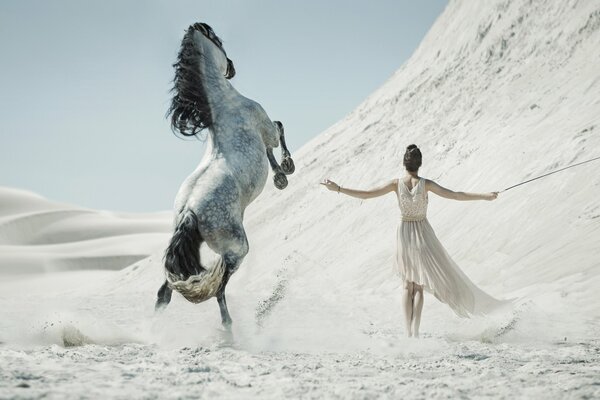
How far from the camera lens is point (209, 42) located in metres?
5.76

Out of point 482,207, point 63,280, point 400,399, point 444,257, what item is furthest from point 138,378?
point 63,280

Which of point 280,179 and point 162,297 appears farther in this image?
point 280,179

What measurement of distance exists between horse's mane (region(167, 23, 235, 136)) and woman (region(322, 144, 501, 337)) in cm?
186

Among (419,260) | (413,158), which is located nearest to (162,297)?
(419,260)

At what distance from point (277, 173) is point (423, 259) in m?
1.67

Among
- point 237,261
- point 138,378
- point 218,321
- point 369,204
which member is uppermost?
point 369,204

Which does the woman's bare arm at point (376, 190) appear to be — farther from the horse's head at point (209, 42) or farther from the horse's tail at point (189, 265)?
the horse's head at point (209, 42)

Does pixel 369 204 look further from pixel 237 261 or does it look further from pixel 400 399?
pixel 400 399

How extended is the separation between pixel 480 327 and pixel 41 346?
3604 millimetres

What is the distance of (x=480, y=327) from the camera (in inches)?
201

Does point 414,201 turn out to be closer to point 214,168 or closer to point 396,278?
point 214,168

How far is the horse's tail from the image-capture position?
15.4ft

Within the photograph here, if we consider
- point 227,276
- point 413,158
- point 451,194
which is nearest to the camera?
point 227,276

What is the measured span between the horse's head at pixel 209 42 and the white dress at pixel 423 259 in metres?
2.21
